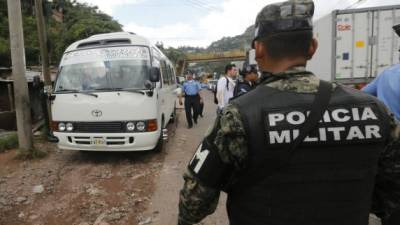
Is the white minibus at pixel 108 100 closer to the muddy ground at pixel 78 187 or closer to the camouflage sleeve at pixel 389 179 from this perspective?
the muddy ground at pixel 78 187

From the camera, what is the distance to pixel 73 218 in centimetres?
366

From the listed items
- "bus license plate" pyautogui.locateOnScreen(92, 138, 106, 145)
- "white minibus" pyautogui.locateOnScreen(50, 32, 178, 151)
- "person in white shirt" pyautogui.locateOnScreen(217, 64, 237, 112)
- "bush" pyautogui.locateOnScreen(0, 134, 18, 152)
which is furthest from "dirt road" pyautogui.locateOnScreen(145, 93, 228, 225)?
"bush" pyautogui.locateOnScreen(0, 134, 18, 152)

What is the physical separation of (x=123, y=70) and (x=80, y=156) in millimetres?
2043

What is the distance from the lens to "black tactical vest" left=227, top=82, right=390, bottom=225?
1.19 metres

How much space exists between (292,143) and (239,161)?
0.70 feet

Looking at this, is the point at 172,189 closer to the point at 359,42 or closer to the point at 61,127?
the point at 61,127

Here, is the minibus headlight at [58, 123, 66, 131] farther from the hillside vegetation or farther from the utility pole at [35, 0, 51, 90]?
the hillside vegetation

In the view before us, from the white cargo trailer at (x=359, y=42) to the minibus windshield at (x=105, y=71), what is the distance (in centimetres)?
429

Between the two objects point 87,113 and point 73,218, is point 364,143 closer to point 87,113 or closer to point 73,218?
point 73,218

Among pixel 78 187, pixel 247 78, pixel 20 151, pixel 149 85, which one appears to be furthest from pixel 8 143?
pixel 247 78

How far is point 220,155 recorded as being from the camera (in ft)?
4.15

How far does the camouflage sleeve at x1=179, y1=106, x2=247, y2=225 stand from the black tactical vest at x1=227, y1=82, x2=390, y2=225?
0.04 meters

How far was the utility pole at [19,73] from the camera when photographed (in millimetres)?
5895

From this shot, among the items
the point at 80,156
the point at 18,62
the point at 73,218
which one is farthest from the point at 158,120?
the point at 18,62
